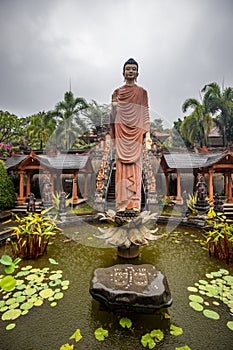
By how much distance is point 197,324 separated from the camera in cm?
270

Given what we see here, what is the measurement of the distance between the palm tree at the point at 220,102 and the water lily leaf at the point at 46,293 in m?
23.1

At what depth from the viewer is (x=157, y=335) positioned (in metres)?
2.46


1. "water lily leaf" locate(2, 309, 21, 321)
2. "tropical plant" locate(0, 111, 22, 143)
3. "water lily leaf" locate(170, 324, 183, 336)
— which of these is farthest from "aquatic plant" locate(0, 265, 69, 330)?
"tropical plant" locate(0, 111, 22, 143)

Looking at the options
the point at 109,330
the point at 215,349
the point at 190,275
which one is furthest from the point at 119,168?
the point at 215,349

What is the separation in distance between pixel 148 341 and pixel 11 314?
1.91 m

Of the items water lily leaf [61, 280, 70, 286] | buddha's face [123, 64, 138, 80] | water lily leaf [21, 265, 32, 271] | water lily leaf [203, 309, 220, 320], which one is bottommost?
water lily leaf [203, 309, 220, 320]

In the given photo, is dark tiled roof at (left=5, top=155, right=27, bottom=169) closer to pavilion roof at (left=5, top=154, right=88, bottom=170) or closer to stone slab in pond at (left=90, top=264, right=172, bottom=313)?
pavilion roof at (left=5, top=154, right=88, bottom=170)

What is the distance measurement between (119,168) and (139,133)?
1.03m

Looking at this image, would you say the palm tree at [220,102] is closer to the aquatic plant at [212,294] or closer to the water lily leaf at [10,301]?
the aquatic plant at [212,294]

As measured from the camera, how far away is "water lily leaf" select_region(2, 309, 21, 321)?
9.13 feet

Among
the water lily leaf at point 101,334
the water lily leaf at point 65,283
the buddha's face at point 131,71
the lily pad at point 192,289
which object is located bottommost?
the lily pad at point 192,289

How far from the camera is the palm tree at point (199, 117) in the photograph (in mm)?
21000

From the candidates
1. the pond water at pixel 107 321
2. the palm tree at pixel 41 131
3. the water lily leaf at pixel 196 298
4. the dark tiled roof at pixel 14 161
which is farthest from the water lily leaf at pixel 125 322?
the palm tree at pixel 41 131

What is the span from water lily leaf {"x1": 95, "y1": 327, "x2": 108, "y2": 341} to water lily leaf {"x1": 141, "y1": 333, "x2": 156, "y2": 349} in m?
0.45
